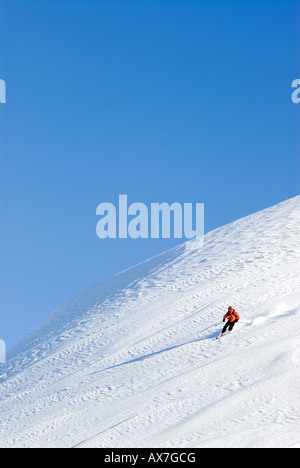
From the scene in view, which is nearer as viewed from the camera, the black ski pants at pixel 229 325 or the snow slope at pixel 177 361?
the snow slope at pixel 177 361

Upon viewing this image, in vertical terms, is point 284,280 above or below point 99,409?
above

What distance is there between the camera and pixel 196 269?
113 ft

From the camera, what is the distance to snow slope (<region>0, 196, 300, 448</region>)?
50.6 feet

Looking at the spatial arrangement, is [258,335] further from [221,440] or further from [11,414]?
[11,414]

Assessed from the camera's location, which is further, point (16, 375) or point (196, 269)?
point (196, 269)

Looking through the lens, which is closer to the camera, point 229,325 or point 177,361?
point 177,361

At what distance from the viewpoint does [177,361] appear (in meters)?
21.1

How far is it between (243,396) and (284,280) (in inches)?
492

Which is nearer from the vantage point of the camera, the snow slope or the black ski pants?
the snow slope

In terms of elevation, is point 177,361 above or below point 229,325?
below

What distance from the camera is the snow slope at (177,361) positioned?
50.6ft
